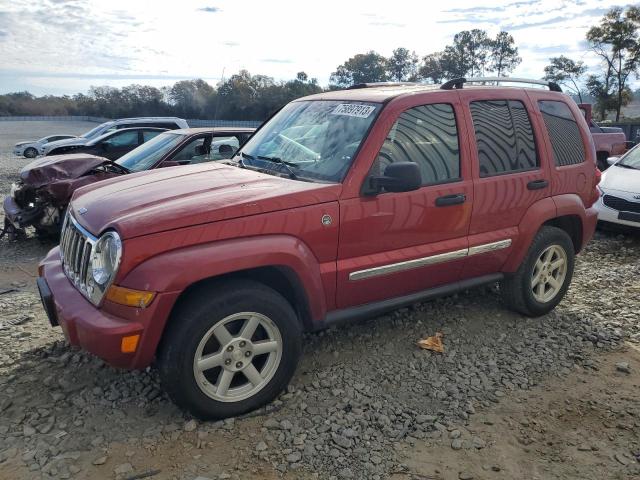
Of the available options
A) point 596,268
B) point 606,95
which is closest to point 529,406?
point 596,268

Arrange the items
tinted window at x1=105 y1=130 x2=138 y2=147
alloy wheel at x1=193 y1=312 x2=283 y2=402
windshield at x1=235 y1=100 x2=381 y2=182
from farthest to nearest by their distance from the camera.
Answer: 1. tinted window at x1=105 y1=130 x2=138 y2=147
2. windshield at x1=235 y1=100 x2=381 y2=182
3. alloy wheel at x1=193 y1=312 x2=283 y2=402

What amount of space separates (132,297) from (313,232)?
3.54 ft

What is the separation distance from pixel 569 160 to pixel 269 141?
8.36ft

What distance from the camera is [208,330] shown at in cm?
288

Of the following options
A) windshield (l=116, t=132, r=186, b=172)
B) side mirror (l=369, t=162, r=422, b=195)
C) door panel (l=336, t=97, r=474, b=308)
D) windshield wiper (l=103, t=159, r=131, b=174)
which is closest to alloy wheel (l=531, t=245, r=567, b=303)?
door panel (l=336, t=97, r=474, b=308)

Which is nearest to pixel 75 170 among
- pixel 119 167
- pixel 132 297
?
pixel 119 167

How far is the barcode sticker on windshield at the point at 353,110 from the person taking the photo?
361 cm

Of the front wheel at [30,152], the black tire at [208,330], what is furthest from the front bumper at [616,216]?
the front wheel at [30,152]

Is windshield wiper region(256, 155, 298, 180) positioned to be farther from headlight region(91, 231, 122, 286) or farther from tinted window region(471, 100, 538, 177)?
tinted window region(471, 100, 538, 177)

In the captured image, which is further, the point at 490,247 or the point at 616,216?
the point at 616,216

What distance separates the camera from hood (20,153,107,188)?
6785 mm

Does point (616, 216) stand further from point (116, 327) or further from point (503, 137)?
point (116, 327)

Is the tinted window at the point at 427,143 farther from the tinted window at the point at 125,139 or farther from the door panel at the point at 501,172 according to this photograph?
the tinted window at the point at 125,139

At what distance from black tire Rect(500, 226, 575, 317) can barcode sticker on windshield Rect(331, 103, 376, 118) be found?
183cm
